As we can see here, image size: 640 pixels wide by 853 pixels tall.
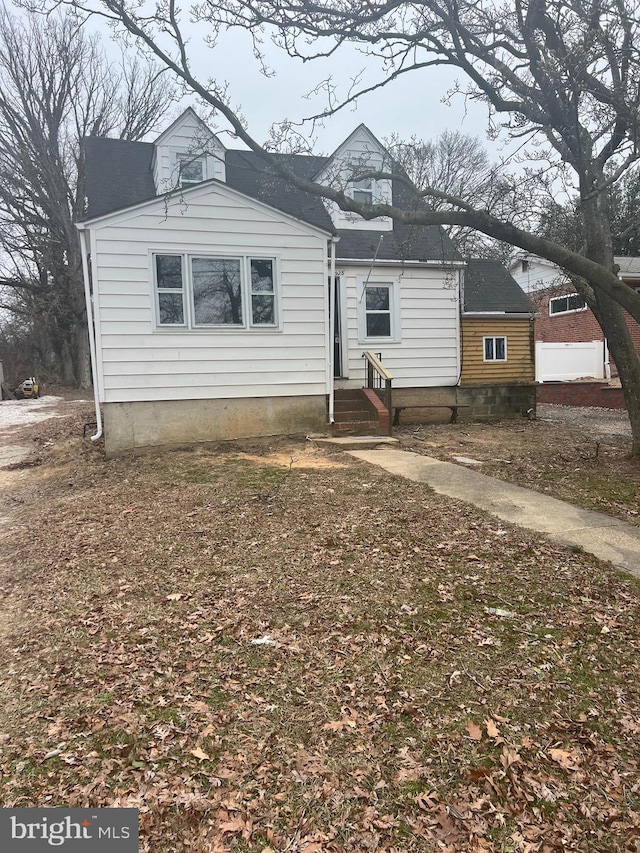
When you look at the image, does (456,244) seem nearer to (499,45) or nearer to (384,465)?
(499,45)

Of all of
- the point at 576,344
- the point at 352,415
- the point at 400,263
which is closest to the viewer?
the point at 352,415

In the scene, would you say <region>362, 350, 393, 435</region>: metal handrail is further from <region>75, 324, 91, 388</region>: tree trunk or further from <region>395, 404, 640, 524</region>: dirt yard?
<region>75, 324, 91, 388</region>: tree trunk

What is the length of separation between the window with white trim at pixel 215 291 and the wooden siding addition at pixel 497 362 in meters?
5.97

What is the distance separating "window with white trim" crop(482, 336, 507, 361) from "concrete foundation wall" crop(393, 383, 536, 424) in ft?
2.70

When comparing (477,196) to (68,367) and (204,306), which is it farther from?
(68,367)

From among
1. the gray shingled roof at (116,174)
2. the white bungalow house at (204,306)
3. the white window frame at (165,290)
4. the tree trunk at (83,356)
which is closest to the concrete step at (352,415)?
the white bungalow house at (204,306)

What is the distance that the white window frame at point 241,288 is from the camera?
912 cm

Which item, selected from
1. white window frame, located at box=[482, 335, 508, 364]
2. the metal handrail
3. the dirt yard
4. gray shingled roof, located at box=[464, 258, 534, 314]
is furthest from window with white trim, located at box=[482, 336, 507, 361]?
the metal handrail

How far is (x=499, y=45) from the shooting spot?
706 cm

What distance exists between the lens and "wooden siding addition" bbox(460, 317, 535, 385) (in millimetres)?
13508

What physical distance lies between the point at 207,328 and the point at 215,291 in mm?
705

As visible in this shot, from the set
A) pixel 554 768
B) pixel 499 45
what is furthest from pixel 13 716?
pixel 499 45

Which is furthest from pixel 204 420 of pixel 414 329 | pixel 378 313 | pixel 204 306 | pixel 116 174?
pixel 116 174

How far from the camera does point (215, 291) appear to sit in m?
9.47
